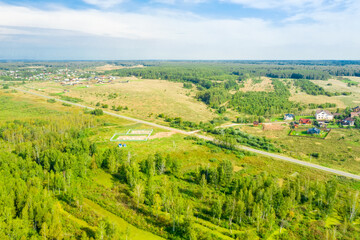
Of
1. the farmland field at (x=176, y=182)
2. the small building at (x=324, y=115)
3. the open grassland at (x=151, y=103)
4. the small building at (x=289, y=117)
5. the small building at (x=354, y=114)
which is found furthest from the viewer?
the open grassland at (x=151, y=103)

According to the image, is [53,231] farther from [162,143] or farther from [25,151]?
[162,143]

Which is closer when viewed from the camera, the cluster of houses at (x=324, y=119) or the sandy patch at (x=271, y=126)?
the sandy patch at (x=271, y=126)

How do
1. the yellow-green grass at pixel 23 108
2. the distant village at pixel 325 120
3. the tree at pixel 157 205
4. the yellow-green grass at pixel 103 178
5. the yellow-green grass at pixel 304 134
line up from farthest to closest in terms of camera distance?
the yellow-green grass at pixel 23 108 → the distant village at pixel 325 120 → the yellow-green grass at pixel 304 134 → the yellow-green grass at pixel 103 178 → the tree at pixel 157 205

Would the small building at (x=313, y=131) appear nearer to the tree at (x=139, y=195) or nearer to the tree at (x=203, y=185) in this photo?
the tree at (x=203, y=185)

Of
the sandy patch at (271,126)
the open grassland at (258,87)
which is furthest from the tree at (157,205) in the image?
the open grassland at (258,87)

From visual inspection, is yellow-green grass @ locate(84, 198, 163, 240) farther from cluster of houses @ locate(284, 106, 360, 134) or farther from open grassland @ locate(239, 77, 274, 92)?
open grassland @ locate(239, 77, 274, 92)

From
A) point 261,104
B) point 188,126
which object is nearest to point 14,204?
point 188,126

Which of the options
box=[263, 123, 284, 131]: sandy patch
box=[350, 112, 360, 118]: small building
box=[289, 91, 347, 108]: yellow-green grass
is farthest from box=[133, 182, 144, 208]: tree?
box=[289, 91, 347, 108]: yellow-green grass
